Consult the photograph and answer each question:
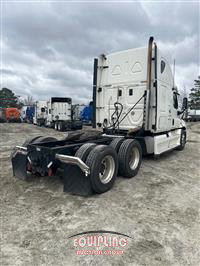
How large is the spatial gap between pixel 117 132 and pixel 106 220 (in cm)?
419

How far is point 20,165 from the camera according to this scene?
4766mm

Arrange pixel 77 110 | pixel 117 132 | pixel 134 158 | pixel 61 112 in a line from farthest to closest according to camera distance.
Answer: pixel 77 110 → pixel 61 112 → pixel 117 132 → pixel 134 158

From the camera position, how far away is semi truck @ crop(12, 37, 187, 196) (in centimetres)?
401

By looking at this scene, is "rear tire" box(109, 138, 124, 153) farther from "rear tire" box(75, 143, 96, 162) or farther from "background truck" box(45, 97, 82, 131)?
"background truck" box(45, 97, 82, 131)

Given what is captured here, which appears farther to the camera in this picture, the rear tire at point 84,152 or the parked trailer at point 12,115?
the parked trailer at point 12,115

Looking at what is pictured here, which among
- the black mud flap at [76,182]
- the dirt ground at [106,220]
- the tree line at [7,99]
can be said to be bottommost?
the dirt ground at [106,220]

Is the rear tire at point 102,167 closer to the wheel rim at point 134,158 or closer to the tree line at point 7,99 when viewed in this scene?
the wheel rim at point 134,158

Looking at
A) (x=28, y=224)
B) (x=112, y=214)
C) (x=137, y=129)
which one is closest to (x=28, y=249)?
(x=28, y=224)

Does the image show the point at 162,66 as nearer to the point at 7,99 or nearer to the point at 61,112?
the point at 61,112

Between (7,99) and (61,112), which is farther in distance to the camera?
(7,99)

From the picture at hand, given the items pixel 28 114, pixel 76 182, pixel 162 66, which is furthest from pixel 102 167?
pixel 28 114

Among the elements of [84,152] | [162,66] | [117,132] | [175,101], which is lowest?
[84,152]

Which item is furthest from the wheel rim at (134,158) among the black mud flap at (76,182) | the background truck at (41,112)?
the background truck at (41,112)

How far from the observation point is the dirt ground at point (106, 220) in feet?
7.88
